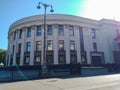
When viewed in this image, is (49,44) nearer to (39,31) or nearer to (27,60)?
(39,31)

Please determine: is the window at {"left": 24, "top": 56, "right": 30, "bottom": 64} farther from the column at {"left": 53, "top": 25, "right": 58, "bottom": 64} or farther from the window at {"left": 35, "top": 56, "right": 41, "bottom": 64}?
the column at {"left": 53, "top": 25, "right": 58, "bottom": 64}

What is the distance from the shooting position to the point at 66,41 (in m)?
32.3

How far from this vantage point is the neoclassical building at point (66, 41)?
31.8 m

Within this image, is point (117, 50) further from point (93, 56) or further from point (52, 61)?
point (52, 61)

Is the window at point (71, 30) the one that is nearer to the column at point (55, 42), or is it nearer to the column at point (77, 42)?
the column at point (77, 42)

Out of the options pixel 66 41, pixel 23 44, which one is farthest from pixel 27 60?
pixel 66 41

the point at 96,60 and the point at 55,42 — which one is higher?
the point at 55,42

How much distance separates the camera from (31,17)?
111 ft

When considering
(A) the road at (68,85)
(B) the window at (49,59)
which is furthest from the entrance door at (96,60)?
(A) the road at (68,85)

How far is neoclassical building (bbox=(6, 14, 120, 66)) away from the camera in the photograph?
104 feet

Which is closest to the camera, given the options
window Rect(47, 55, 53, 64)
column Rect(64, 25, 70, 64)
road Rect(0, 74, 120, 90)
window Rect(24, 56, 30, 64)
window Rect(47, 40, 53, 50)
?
road Rect(0, 74, 120, 90)

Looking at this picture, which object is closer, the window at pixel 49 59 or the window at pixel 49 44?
the window at pixel 49 59

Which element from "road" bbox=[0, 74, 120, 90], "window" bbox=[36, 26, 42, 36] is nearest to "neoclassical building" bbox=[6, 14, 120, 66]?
"window" bbox=[36, 26, 42, 36]

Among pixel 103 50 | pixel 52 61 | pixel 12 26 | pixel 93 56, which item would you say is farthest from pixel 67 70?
pixel 12 26
